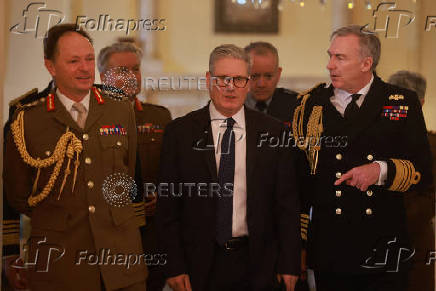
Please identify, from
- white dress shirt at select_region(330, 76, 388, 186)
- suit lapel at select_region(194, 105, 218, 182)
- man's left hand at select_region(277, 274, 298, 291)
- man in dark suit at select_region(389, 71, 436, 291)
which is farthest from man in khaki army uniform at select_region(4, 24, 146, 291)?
man in dark suit at select_region(389, 71, 436, 291)

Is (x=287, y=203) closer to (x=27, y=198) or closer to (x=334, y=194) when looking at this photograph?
(x=334, y=194)

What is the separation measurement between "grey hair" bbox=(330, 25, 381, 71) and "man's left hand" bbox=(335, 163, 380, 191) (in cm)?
39

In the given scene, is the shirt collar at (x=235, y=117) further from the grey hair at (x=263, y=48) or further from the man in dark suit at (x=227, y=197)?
the grey hair at (x=263, y=48)

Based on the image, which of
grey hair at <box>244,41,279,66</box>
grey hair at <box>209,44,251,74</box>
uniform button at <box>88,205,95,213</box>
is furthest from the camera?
grey hair at <box>244,41,279,66</box>

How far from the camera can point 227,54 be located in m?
2.07

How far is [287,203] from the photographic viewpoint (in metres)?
2.00

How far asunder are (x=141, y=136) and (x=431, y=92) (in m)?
1.18

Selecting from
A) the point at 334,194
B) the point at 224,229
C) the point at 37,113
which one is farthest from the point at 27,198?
the point at 334,194

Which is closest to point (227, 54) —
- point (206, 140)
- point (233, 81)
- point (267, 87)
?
point (233, 81)

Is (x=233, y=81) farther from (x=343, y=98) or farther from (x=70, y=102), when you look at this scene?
(x=70, y=102)

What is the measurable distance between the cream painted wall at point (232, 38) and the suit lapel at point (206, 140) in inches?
8.3

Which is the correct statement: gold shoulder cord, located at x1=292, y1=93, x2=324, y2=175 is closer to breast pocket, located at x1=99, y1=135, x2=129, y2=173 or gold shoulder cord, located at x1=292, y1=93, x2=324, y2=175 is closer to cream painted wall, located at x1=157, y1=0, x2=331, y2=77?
cream painted wall, located at x1=157, y1=0, x2=331, y2=77

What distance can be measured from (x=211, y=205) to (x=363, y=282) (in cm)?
64

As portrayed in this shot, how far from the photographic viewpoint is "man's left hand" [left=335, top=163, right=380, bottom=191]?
202 centimetres
